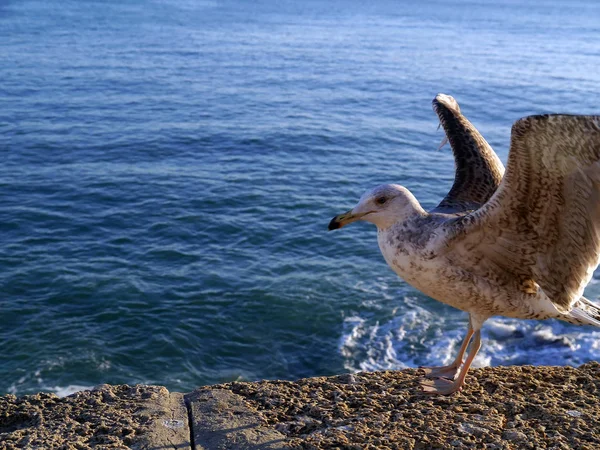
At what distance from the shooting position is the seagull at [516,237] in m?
4.55

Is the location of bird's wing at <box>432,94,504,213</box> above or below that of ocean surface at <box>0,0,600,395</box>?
above

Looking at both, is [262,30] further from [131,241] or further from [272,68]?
[131,241]

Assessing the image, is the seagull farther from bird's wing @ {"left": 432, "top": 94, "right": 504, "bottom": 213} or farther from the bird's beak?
bird's wing @ {"left": 432, "top": 94, "right": 504, "bottom": 213}

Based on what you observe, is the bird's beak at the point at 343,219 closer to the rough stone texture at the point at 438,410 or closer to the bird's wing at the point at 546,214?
the bird's wing at the point at 546,214

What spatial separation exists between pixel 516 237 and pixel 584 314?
920 millimetres

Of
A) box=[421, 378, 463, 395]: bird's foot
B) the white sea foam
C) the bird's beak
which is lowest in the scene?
the white sea foam

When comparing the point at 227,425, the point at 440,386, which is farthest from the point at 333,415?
the point at 440,386

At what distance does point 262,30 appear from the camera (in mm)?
45750

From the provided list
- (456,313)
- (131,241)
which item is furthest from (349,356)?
(131,241)

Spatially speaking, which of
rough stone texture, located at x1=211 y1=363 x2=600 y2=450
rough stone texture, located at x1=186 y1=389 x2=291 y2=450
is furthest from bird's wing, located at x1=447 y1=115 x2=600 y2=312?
rough stone texture, located at x1=186 y1=389 x2=291 y2=450

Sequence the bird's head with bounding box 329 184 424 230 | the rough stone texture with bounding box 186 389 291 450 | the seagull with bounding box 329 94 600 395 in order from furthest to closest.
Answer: the bird's head with bounding box 329 184 424 230, the seagull with bounding box 329 94 600 395, the rough stone texture with bounding box 186 389 291 450

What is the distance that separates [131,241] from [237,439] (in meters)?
Result: 10.9

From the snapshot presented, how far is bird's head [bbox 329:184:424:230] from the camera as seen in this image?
5.34 metres

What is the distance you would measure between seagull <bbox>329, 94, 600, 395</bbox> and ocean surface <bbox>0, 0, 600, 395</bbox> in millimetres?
5556
